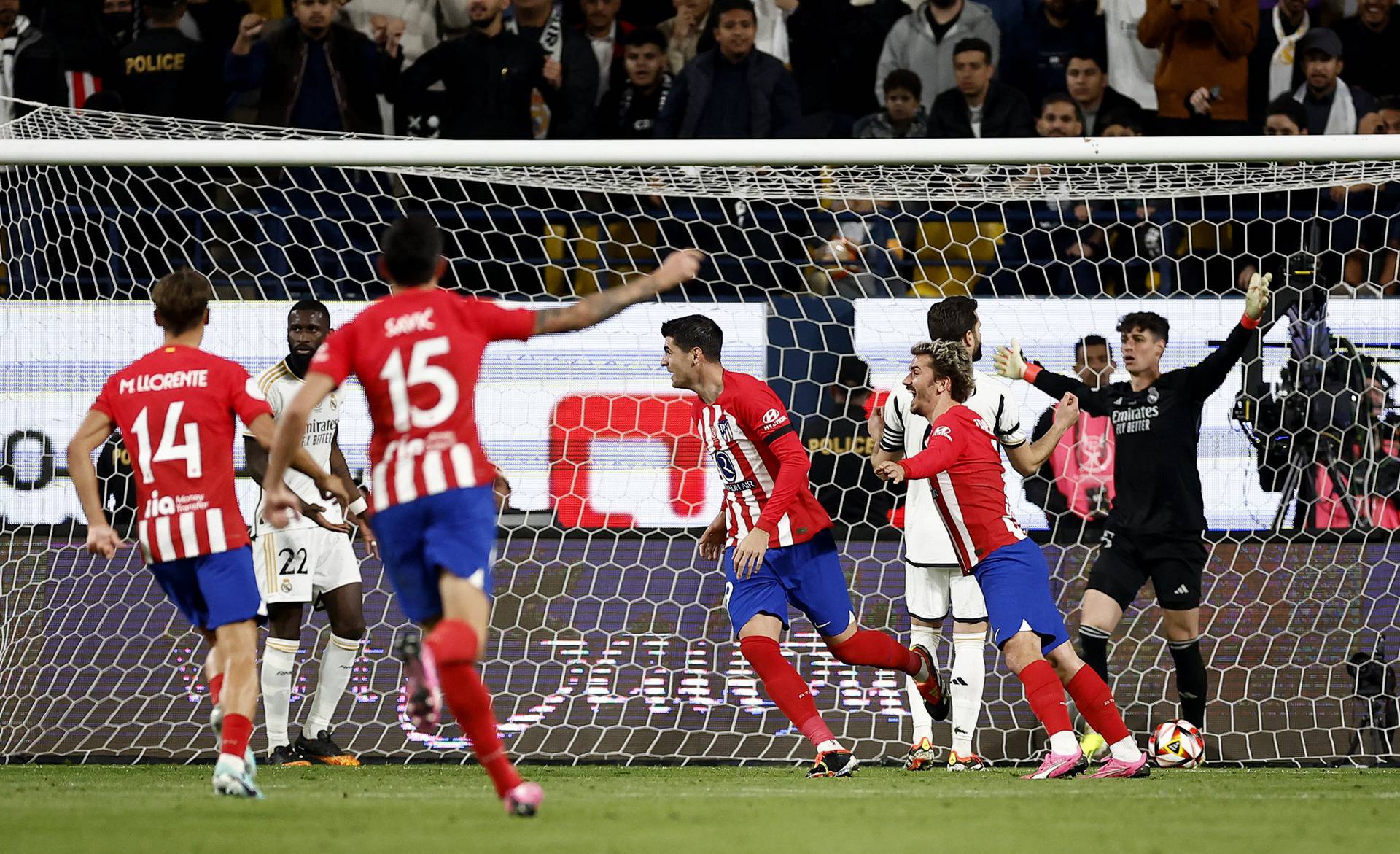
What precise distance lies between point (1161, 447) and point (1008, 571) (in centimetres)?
153

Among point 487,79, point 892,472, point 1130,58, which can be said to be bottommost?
point 892,472

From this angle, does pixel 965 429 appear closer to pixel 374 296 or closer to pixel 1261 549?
pixel 1261 549

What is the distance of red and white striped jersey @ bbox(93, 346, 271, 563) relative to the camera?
5.41m

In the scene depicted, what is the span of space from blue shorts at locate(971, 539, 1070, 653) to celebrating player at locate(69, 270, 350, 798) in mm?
2578

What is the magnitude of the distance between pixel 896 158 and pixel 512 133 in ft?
12.0

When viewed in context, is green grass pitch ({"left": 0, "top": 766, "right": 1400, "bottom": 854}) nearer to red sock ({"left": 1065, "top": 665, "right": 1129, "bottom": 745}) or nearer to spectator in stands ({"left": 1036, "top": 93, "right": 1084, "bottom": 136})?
red sock ({"left": 1065, "top": 665, "right": 1129, "bottom": 745})

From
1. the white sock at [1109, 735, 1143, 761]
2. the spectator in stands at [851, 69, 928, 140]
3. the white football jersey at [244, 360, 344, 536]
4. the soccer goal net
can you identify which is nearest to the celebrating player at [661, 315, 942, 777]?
the white sock at [1109, 735, 1143, 761]

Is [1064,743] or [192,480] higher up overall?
[192,480]

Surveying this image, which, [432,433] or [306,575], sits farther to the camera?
[306,575]

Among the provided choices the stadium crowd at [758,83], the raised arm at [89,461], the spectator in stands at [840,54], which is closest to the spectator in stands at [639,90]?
the stadium crowd at [758,83]

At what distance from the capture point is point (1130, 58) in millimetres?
10914

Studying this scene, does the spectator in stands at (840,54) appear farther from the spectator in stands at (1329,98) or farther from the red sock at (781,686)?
the red sock at (781,686)

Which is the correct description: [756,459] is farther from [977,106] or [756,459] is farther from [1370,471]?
[977,106]

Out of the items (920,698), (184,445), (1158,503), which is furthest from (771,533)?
(184,445)
